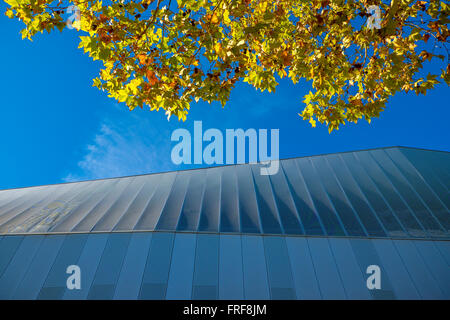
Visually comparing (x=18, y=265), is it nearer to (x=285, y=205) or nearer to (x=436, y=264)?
(x=285, y=205)

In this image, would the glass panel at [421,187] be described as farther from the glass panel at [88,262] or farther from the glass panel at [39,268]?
the glass panel at [39,268]

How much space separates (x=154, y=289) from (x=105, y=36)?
274 inches

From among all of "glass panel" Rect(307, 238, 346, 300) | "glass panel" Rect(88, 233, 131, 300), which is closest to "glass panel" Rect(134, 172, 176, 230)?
"glass panel" Rect(88, 233, 131, 300)

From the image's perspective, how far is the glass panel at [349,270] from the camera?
808cm

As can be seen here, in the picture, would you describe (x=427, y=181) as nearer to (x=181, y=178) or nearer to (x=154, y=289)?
(x=181, y=178)

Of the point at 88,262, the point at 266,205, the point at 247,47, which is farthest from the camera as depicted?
the point at 266,205

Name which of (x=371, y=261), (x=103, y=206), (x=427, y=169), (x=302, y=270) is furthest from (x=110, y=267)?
(x=427, y=169)

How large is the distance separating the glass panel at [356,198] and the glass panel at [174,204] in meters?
7.49

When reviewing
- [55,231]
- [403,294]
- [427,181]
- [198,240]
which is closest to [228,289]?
[198,240]

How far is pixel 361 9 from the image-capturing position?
18.7 feet

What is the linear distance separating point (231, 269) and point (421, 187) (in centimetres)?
1053

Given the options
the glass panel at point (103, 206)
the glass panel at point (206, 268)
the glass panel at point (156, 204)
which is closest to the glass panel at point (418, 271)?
the glass panel at point (206, 268)

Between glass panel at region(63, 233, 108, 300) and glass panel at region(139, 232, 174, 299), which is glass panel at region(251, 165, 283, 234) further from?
glass panel at region(63, 233, 108, 300)

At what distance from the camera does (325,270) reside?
8.58m
